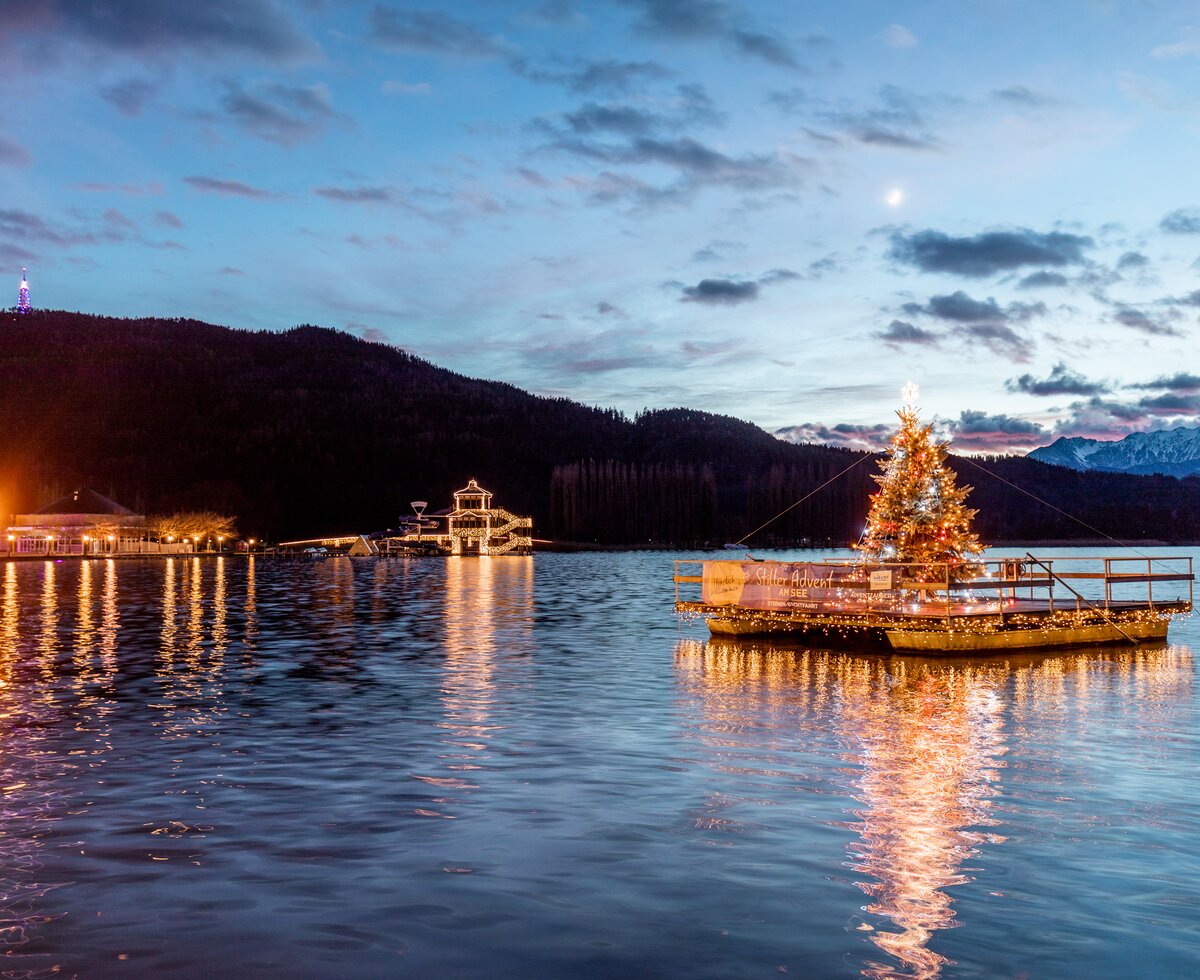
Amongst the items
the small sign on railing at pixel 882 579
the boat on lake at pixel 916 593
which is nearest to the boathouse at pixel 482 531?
the boat on lake at pixel 916 593

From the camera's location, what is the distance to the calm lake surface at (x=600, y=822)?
8.97 m

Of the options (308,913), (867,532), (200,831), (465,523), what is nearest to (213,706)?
(200,831)

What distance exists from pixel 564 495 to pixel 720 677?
16304cm

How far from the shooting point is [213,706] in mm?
22406

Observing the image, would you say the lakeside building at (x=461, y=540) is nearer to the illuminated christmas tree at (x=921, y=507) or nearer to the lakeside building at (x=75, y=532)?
the lakeside building at (x=75, y=532)

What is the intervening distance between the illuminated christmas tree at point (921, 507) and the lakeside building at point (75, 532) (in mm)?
145751

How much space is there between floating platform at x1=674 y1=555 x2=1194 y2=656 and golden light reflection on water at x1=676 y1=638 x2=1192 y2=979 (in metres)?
0.75

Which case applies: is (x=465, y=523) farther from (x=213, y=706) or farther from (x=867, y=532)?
(x=213, y=706)

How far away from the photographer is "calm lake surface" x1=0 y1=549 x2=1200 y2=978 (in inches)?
353

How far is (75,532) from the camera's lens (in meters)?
164

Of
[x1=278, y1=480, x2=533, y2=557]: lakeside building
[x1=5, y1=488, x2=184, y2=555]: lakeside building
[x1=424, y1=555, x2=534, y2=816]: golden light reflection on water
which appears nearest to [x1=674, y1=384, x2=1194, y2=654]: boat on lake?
[x1=424, y1=555, x2=534, y2=816]: golden light reflection on water

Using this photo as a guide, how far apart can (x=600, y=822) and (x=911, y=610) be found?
23142mm

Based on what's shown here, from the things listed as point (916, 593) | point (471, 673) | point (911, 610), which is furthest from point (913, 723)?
point (916, 593)

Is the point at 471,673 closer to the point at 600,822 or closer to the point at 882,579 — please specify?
the point at 882,579
